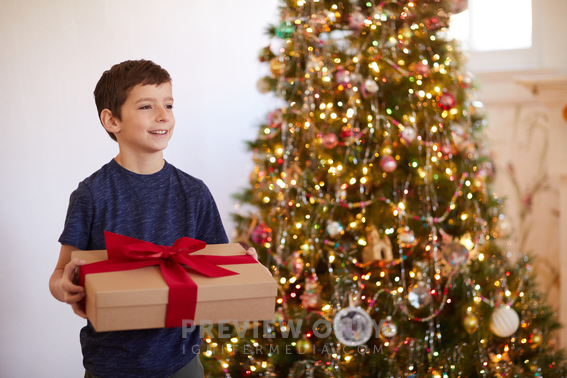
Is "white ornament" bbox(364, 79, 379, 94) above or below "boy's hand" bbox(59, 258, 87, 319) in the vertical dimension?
above

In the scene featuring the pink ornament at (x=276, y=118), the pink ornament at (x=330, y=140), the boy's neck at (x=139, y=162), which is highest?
the pink ornament at (x=276, y=118)

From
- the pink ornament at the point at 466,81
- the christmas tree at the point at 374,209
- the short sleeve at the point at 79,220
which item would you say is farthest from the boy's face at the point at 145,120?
the pink ornament at the point at 466,81

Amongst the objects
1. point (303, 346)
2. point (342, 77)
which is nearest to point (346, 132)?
point (342, 77)

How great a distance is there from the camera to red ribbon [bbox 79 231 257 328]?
0.70 meters

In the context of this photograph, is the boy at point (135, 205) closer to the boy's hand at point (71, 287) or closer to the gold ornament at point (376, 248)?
the boy's hand at point (71, 287)

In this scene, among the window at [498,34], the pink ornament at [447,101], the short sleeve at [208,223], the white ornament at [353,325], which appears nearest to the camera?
the short sleeve at [208,223]

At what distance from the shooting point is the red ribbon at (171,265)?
70 centimetres

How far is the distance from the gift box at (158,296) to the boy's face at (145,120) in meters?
0.21

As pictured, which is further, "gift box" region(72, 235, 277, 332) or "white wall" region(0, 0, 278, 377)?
"white wall" region(0, 0, 278, 377)

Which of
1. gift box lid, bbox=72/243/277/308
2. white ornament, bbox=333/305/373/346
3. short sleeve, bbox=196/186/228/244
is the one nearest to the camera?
gift box lid, bbox=72/243/277/308

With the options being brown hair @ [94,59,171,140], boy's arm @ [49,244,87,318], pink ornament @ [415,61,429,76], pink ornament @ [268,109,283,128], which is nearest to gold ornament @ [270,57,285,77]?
pink ornament @ [268,109,283,128]

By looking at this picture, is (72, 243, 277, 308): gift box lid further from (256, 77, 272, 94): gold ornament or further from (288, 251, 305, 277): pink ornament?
(256, 77, 272, 94): gold ornament

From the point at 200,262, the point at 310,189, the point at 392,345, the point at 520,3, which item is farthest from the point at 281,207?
the point at 520,3

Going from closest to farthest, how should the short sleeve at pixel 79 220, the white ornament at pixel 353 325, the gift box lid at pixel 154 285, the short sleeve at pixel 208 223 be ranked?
1. the gift box lid at pixel 154 285
2. the short sleeve at pixel 79 220
3. the short sleeve at pixel 208 223
4. the white ornament at pixel 353 325
